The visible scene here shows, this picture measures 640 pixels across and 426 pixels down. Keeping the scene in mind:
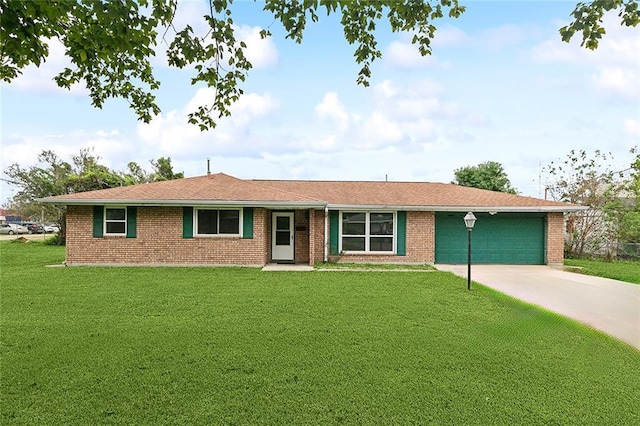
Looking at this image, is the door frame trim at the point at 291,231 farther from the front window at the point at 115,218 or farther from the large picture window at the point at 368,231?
the front window at the point at 115,218

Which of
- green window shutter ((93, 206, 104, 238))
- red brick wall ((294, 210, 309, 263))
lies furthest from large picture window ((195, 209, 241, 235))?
green window shutter ((93, 206, 104, 238))

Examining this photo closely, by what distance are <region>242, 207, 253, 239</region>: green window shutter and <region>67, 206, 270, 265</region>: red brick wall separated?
12 cm

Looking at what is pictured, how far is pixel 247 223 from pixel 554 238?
11.2m

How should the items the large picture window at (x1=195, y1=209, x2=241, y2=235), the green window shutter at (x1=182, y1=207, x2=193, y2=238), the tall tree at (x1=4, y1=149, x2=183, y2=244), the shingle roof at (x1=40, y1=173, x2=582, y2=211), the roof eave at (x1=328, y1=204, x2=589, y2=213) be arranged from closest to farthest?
the shingle roof at (x1=40, y1=173, x2=582, y2=211)
the green window shutter at (x1=182, y1=207, x2=193, y2=238)
the large picture window at (x1=195, y1=209, x2=241, y2=235)
the roof eave at (x1=328, y1=204, x2=589, y2=213)
the tall tree at (x1=4, y1=149, x2=183, y2=244)

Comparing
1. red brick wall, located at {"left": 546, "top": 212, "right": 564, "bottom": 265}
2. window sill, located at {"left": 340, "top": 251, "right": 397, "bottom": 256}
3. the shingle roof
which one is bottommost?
window sill, located at {"left": 340, "top": 251, "right": 397, "bottom": 256}

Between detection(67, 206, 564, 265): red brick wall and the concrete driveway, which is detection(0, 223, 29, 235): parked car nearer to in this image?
detection(67, 206, 564, 265): red brick wall

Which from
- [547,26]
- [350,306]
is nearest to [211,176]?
[350,306]

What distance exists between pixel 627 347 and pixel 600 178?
55.5 ft

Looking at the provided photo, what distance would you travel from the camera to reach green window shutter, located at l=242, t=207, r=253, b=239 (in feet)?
42.4

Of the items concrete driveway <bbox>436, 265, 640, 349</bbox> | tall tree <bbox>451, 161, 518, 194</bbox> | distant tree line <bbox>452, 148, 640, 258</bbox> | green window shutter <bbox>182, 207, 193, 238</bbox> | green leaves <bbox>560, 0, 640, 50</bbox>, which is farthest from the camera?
tall tree <bbox>451, 161, 518, 194</bbox>

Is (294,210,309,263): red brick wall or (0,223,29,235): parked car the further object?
(0,223,29,235): parked car

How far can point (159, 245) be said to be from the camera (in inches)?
509

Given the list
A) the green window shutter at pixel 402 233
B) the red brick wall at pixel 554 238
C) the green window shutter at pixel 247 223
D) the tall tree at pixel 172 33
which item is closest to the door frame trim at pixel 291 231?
the green window shutter at pixel 247 223

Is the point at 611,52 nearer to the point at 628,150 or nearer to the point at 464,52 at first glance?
the point at 464,52
